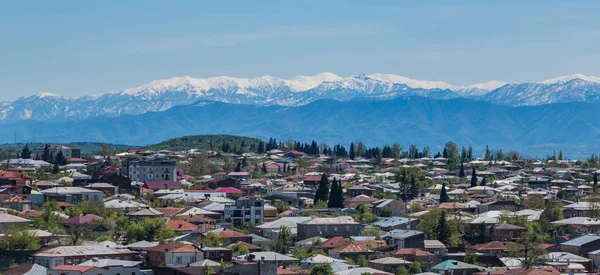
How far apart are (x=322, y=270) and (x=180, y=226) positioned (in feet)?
69.6

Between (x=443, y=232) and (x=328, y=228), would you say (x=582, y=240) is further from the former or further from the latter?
(x=328, y=228)

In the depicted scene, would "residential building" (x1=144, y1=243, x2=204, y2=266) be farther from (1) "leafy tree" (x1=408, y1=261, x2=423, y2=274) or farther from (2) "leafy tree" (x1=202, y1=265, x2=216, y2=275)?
(1) "leafy tree" (x1=408, y1=261, x2=423, y2=274)

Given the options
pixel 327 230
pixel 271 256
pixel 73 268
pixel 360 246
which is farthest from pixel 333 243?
pixel 73 268

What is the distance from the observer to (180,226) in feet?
278

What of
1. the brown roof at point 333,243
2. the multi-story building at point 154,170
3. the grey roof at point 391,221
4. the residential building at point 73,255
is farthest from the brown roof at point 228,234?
the multi-story building at point 154,170

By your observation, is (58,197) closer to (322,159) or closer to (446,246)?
(446,246)

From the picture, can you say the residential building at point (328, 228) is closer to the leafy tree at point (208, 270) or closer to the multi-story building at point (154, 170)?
the leafy tree at point (208, 270)

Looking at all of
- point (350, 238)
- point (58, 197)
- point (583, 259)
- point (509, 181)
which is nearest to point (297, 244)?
point (350, 238)

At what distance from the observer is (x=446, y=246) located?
271ft

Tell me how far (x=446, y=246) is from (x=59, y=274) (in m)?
29.5

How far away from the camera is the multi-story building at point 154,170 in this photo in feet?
457

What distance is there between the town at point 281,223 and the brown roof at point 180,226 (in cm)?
14

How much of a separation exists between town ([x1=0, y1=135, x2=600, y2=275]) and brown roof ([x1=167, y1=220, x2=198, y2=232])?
14cm

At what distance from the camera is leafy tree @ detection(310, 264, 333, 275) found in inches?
2552
